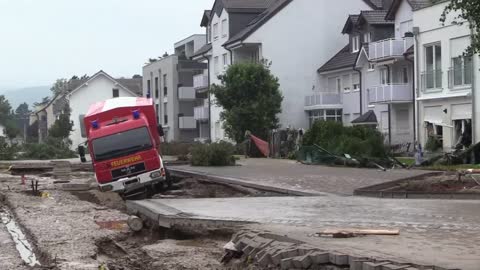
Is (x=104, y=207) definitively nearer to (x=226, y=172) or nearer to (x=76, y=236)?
(x=76, y=236)

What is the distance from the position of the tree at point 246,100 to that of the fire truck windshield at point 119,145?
23461 millimetres

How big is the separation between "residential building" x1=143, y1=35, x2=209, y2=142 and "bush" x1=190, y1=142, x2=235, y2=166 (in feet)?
125

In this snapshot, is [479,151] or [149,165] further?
[479,151]

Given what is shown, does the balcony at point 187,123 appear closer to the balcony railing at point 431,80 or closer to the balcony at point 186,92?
the balcony at point 186,92

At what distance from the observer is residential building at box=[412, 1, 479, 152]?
3556 cm

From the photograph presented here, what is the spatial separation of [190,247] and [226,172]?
17602 mm

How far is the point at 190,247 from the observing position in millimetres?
12875

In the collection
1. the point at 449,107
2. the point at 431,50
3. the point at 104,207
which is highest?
the point at 431,50

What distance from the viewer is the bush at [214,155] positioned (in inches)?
1422

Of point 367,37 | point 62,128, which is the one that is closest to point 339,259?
point 367,37

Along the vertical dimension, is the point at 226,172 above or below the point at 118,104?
below

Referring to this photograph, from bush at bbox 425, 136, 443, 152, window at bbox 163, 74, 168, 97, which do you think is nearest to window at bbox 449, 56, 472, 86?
bush at bbox 425, 136, 443, 152

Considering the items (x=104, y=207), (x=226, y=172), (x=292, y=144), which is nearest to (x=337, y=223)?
(x=104, y=207)

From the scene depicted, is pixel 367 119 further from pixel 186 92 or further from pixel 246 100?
pixel 186 92
